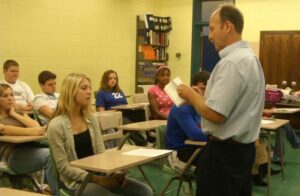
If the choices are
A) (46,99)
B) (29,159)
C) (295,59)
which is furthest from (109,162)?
(295,59)

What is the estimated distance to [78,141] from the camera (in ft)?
9.02

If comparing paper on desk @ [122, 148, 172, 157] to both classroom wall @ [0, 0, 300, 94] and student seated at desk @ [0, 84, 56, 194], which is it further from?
classroom wall @ [0, 0, 300, 94]

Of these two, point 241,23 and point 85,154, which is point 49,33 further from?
point 241,23

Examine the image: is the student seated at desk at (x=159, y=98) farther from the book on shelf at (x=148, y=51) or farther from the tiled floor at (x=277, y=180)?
the book on shelf at (x=148, y=51)

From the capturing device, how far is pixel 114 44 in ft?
27.2

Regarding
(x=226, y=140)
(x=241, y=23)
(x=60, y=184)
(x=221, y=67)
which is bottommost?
(x=60, y=184)

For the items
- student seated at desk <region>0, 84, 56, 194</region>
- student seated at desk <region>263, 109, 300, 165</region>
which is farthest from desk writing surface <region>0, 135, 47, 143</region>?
student seated at desk <region>263, 109, 300, 165</region>

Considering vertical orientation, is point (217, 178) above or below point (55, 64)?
below

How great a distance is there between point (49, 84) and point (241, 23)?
3.36m

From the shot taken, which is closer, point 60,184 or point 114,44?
point 60,184

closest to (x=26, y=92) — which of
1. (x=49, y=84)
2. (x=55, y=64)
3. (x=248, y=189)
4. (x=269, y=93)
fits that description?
(x=49, y=84)

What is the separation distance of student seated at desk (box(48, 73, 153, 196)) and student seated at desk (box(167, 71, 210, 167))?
0.65 m

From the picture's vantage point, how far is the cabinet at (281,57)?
24.6ft

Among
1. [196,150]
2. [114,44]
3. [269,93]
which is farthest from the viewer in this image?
[114,44]
